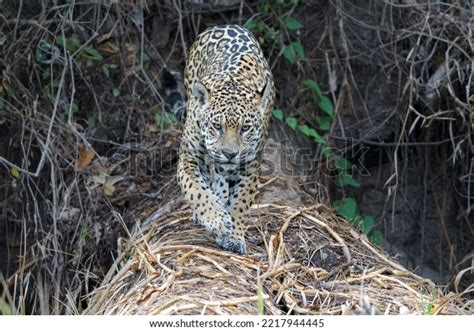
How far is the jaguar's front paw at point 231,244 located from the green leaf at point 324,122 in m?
3.05

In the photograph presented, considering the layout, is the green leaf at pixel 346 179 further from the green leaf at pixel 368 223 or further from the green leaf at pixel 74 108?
the green leaf at pixel 74 108

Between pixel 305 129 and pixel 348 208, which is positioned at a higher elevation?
pixel 305 129

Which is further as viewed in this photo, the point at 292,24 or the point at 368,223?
the point at 292,24

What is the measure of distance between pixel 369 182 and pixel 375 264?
3.35 m

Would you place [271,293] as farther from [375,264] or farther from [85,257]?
[85,257]

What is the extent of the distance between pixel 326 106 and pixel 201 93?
2.86 metres

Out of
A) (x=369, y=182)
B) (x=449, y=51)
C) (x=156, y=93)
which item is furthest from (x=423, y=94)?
(x=156, y=93)

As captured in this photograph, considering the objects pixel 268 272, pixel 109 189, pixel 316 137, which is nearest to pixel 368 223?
pixel 316 137

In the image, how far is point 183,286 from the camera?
579 centimetres

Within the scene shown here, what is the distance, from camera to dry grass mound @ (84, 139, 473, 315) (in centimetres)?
569

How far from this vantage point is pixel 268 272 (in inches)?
242

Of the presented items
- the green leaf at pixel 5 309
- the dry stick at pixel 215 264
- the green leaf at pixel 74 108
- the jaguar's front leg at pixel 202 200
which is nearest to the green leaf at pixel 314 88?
the green leaf at pixel 74 108

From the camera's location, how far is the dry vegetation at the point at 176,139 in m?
7.03

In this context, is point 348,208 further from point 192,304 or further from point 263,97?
point 192,304
